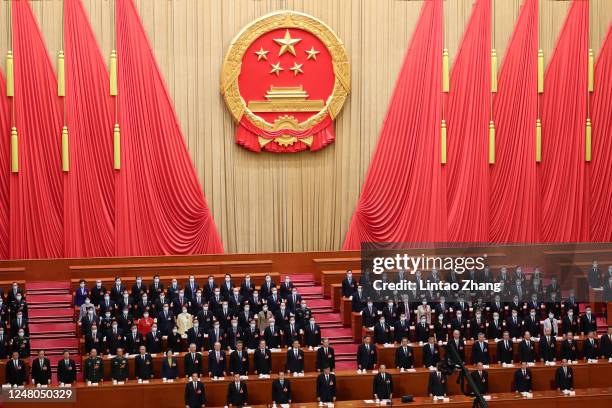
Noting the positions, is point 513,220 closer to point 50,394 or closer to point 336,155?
point 336,155

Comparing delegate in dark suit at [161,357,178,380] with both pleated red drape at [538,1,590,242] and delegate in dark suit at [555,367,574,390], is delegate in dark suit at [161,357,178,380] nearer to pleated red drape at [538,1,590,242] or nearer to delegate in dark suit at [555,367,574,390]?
delegate in dark suit at [555,367,574,390]

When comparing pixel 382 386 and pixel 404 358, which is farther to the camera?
pixel 404 358

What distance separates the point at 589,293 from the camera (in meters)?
11.8

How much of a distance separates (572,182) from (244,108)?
4597 mm

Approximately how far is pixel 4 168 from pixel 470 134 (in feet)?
19.9

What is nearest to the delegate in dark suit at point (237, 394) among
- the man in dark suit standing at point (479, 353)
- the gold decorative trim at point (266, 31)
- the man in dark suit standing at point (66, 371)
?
the man in dark suit standing at point (66, 371)

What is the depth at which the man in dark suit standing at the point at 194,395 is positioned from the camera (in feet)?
29.5

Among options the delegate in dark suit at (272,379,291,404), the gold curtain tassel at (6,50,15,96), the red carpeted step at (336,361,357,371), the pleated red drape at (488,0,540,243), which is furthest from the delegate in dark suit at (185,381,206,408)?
the pleated red drape at (488,0,540,243)

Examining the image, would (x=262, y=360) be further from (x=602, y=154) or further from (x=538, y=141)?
(x=602, y=154)

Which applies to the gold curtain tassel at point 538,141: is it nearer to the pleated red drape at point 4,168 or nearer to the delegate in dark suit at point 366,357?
the delegate in dark suit at point 366,357

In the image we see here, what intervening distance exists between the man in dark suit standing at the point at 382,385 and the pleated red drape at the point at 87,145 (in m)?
4.52

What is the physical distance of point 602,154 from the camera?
1339 centimetres

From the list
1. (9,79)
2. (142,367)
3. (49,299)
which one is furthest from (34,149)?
(142,367)

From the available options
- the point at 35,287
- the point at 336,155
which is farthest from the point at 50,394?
the point at 336,155
